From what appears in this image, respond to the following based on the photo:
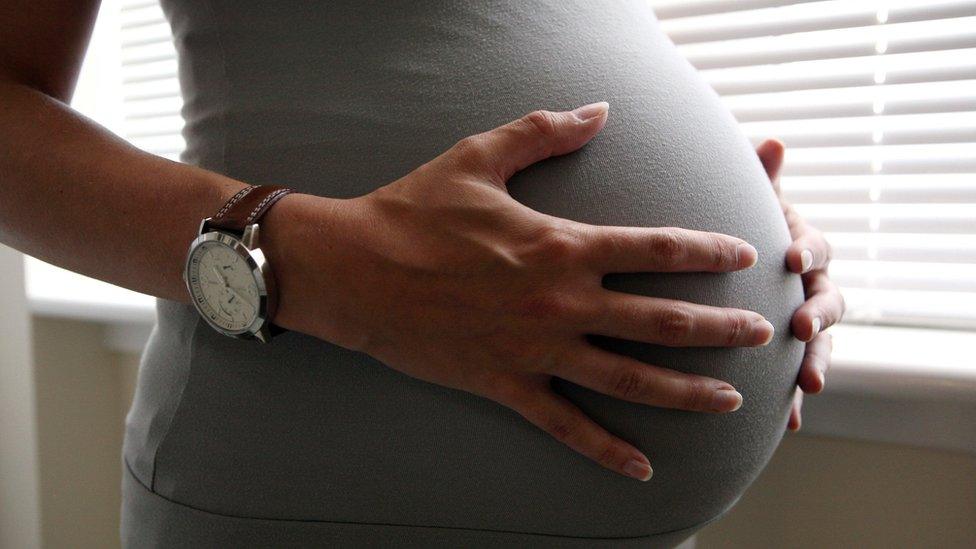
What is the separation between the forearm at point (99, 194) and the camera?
534 millimetres

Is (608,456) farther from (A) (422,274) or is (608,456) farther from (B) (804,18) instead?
(B) (804,18)

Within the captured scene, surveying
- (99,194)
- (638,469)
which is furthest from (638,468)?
(99,194)

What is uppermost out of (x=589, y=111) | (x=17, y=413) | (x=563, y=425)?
(x=589, y=111)

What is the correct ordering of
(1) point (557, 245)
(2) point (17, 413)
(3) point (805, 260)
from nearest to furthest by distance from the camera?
(1) point (557, 245)
(3) point (805, 260)
(2) point (17, 413)

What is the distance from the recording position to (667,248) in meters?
0.50

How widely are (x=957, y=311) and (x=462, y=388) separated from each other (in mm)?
813

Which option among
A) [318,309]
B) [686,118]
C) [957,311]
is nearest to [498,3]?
[686,118]

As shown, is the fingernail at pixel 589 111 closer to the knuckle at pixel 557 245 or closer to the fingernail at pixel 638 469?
the knuckle at pixel 557 245

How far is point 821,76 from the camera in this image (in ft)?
3.40

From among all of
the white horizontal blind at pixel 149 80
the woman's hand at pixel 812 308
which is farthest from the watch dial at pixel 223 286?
the white horizontal blind at pixel 149 80

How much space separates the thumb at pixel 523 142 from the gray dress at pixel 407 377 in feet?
0.07

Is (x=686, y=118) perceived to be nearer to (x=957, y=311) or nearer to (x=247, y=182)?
(x=247, y=182)

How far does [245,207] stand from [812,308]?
47 cm

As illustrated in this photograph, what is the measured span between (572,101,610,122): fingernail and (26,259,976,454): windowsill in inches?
20.4
